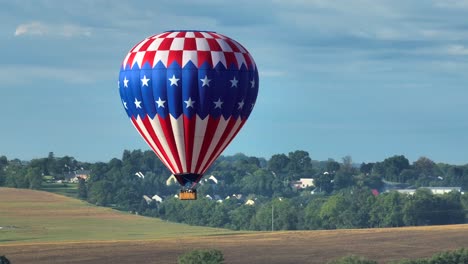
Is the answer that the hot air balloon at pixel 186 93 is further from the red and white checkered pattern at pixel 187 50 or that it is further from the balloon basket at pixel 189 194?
the balloon basket at pixel 189 194

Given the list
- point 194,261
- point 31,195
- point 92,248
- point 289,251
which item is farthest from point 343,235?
point 31,195

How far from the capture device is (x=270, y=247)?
123625mm

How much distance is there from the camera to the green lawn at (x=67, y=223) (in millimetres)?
140250

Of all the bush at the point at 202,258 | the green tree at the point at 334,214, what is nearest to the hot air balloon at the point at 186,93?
the bush at the point at 202,258

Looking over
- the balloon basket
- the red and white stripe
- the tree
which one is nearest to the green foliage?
the red and white stripe

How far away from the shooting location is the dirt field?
111m

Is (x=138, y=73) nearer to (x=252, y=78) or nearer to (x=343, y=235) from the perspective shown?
(x=252, y=78)

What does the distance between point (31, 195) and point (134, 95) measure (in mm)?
120601

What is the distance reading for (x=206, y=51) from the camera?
65.8 metres

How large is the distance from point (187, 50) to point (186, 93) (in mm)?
2156

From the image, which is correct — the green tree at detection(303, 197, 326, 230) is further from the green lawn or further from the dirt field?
the dirt field

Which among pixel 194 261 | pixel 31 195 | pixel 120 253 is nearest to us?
pixel 194 261

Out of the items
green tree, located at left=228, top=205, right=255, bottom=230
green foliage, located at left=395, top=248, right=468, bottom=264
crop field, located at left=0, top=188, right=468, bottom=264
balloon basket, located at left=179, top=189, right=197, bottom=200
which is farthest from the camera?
green tree, located at left=228, top=205, right=255, bottom=230

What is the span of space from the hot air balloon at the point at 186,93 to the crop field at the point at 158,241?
41209mm
